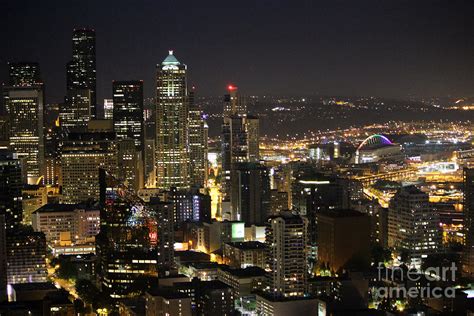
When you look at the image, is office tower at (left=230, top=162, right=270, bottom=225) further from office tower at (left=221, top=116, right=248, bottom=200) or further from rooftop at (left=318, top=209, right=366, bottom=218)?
rooftop at (left=318, top=209, right=366, bottom=218)

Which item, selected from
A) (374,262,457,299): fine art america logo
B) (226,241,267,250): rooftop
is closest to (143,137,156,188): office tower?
(226,241,267,250): rooftop

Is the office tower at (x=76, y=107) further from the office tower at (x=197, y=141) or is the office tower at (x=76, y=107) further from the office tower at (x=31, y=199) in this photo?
the office tower at (x=31, y=199)

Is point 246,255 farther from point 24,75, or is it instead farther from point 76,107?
point 76,107

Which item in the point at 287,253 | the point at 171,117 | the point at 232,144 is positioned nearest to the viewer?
the point at 287,253

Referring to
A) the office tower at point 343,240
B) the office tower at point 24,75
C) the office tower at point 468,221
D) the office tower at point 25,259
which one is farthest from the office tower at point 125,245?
the office tower at point 24,75

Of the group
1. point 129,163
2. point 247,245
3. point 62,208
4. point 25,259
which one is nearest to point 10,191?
point 62,208
